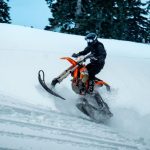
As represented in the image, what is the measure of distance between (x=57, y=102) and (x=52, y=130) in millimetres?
2822

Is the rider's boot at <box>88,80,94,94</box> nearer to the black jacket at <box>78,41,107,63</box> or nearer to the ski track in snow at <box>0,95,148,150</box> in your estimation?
the black jacket at <box>78,41,107,63</box>

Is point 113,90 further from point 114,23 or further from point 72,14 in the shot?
point 114,23

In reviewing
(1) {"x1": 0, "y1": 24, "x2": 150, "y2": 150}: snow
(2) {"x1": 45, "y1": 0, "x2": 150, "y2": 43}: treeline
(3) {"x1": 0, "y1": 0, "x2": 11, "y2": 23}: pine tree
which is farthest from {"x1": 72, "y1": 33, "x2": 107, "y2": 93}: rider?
(3) {"x1": 0, "y1": 0, "x2": 11, "y2": 23}: pine tree

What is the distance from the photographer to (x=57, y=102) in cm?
999

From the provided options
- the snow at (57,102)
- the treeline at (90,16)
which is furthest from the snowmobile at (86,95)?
the treeline at (90,16)

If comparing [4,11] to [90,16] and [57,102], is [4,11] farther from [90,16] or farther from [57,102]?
[57,102]

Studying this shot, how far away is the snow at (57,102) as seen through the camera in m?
6.86

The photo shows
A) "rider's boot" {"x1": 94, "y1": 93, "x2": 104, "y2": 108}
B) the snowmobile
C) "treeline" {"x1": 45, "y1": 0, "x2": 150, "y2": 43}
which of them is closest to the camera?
the snowmobile

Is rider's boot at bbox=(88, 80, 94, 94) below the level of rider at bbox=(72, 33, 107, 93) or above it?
below

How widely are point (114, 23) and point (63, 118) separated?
25050mm

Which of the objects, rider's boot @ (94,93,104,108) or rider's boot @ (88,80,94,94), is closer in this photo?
rider's boot @ (94,93,104,108)

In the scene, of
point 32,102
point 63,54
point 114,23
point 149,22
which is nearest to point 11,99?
point 32,102

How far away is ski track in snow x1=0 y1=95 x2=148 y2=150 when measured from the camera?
21.6 feet

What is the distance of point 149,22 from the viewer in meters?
37.1
